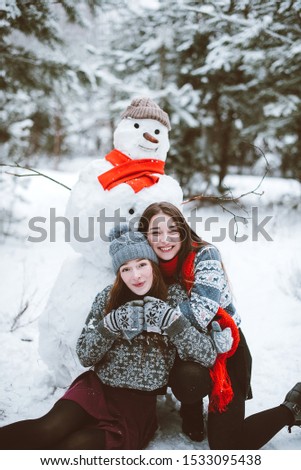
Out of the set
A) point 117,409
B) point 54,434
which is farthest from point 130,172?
point 54,434

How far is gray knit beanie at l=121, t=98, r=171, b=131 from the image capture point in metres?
2.50

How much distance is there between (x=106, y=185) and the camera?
2373 millimetres

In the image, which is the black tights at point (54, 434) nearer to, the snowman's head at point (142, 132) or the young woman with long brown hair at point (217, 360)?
the young woman with long brown hair at point (217, 360)

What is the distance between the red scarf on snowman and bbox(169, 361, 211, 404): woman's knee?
6 centimetres

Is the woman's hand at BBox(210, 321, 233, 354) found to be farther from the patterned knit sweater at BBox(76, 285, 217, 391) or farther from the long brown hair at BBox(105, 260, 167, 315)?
the long brown hair at BBox(105, 260, 167, 315)

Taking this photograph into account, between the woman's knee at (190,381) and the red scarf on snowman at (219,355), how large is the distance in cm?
6

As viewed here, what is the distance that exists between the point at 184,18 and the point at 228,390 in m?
5.76

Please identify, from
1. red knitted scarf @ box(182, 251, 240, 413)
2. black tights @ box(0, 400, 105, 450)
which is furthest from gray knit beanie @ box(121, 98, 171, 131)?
black tights @ box(0, 400, 105, 450)

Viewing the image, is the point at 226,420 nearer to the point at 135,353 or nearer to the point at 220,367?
the point at 220,367

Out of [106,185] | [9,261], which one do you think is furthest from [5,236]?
[106,185]

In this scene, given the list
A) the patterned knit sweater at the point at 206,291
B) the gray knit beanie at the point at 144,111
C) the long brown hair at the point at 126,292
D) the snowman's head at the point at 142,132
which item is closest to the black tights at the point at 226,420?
the patterned knit sweater at the point at 206,291

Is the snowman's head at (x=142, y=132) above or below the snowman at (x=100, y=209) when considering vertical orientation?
above

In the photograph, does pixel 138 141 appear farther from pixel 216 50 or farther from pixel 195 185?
pixel 195 185

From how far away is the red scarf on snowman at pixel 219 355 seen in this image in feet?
6.45
